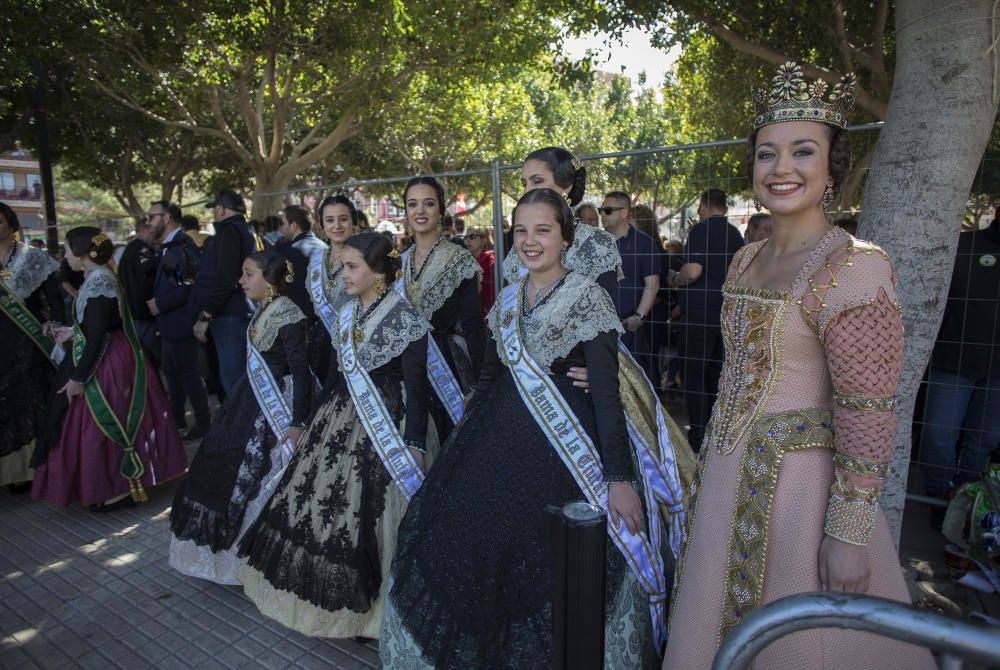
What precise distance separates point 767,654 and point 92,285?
3894mm

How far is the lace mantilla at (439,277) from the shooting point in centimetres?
341

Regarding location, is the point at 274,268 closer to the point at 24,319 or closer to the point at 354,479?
the point at 354,479

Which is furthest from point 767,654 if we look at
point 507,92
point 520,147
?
point 520,147

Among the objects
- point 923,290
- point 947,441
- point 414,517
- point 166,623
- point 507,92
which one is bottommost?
point 166,623

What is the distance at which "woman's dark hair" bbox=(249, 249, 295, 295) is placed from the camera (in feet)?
10.6

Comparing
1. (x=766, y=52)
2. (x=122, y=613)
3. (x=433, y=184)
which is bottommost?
(x=122, y=613)

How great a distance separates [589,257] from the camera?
9.75 ft

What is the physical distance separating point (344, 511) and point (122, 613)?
1.29 m

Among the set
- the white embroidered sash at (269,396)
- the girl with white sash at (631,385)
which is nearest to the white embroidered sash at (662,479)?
the girl with white sash at (631,385)

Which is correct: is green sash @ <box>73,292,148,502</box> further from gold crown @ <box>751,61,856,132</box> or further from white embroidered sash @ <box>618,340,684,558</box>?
gold crown @ <box>751,61,856,132</box>

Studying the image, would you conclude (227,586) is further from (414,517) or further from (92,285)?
(92,285)

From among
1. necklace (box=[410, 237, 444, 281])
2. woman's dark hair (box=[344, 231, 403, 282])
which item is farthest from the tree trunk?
necklace (box=[410, 237, 444, 281])

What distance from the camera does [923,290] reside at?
7.80 feet

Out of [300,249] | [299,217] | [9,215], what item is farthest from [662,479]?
[9,215]
